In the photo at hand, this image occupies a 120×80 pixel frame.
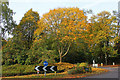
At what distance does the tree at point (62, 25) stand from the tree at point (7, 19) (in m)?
5.20

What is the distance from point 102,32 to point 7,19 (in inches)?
952

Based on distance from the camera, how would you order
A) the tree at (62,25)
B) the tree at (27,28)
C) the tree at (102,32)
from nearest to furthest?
the tree at (62,25) → the tree at (27,28) → the tree at (102,32)

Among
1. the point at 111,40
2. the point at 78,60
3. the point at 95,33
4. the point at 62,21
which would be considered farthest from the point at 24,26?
the point at 111,40

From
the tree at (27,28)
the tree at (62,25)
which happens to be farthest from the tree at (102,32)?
the tree at (27,28)

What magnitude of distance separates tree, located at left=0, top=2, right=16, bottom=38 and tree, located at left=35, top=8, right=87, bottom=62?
5198mm

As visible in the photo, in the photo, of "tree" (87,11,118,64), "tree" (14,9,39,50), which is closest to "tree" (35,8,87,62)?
"tree" (14,9,39,50)

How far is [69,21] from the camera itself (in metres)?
28.4

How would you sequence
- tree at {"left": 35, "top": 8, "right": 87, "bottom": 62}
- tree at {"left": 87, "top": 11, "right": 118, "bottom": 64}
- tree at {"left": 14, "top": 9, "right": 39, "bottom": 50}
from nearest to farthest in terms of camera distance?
1. tree at {"left": 35, "top": 8, "right": 87, "bottom": 62}
2. tree at {"left": 14, "top": 9, "right": 39, "bottom": 50}
3. tree at {"left": 87, "top": 11, "right": 118, "bottom": 64}

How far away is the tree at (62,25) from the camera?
92.2 ft

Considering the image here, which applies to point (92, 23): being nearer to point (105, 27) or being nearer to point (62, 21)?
point (105, 27)

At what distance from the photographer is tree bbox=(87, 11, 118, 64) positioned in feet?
138

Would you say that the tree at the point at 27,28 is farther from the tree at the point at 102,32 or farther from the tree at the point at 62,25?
the tree at the point at 102,32

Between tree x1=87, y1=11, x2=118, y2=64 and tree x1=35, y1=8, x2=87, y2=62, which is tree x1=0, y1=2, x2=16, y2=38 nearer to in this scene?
tree x1=35, y1=8, x2=87, y2=62

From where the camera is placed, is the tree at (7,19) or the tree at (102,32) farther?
the tree at (102,32)
